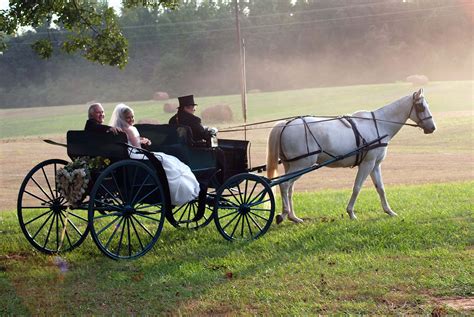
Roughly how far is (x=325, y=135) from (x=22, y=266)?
5.25 meters

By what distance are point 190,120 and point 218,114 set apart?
41763 mm

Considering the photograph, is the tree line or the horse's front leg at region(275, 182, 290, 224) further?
the tree line

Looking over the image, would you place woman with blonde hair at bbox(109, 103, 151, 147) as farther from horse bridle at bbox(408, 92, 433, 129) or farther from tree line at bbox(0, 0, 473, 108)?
tree line at bbox(0, 0, 473, 108)

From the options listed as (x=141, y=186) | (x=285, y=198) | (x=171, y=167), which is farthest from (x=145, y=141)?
(x=285, y=198)

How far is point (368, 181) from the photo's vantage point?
2373 cm

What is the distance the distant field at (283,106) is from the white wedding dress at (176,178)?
4130cm

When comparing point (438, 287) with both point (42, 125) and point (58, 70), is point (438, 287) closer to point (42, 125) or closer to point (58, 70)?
point (42, 125)

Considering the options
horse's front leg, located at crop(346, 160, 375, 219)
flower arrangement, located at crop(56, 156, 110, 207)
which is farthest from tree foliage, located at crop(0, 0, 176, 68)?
horse's front leg, located at crop(346, 160, 375, 219)

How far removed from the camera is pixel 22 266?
9547 millimetres

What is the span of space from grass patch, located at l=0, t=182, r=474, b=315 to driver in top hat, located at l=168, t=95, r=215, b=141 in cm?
152

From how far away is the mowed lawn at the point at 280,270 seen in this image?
7266 mm

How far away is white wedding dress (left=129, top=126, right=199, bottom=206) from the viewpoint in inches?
382

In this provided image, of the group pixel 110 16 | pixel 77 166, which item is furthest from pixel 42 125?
pixel 77 166

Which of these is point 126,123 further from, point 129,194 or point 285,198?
Answer: point 285,198
